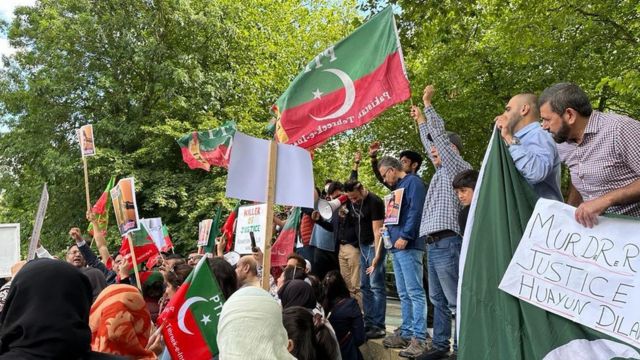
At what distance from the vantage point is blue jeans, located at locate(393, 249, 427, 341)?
5.79 meters

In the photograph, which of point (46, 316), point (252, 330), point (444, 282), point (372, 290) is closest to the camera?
point (46, 316)

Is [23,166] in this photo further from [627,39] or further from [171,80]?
[627,39]

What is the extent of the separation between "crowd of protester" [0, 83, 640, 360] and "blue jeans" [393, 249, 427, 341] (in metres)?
0.01

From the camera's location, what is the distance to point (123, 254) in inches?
322

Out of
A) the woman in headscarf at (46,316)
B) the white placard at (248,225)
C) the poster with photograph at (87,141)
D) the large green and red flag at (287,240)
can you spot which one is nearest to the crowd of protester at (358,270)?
the woman in headscarf at (46,316)

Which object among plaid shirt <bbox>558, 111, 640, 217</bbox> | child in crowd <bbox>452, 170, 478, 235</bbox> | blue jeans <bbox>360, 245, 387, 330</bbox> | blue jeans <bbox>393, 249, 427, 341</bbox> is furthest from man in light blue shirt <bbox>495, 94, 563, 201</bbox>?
blue jeans <bbox>360, 245, 387, 330</bbox>

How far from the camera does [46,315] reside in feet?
7.72

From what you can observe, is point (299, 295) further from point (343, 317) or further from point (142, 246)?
point (142, 246)

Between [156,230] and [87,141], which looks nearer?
[87,141]

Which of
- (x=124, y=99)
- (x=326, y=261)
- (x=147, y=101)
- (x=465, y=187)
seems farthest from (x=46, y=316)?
(x=147, y=101)

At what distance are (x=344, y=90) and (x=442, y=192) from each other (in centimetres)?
133

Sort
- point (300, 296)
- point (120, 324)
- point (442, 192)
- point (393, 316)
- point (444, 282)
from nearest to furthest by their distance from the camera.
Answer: point (120, 324), point (300, 296), point (444, 282), point (442, 192), point (393, 316)

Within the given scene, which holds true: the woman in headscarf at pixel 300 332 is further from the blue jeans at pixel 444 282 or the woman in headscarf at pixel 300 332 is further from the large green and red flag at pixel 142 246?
the large green and red flag at pixel 142 246

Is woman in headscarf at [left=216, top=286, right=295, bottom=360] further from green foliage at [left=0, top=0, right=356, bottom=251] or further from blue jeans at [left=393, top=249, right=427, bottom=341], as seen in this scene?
green foliage at [left=0, top=0, right=356, bottom=251]
